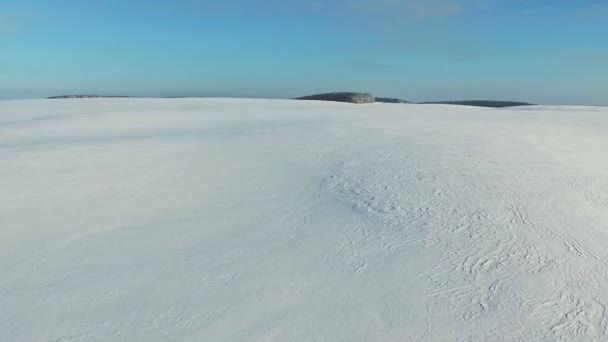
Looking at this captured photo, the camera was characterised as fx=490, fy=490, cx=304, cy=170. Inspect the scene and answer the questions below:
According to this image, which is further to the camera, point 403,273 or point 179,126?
point 179,126

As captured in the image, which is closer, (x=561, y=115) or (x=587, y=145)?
(x=587, y=145)

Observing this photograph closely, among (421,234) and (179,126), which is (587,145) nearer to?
(421,234)

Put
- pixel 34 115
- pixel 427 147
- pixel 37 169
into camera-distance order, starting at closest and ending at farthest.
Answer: pixel 37 169 → pixel 427 147 → pixel 34 115

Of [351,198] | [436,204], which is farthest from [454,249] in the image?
[351,198]

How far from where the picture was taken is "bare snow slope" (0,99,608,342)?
2783 mm

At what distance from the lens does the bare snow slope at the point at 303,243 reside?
9.13 feet

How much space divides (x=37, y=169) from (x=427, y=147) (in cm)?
498

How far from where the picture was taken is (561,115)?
12.2m

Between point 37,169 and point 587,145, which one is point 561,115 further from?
point 37,169

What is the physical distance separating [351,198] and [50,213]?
272cm

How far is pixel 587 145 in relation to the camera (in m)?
7.75

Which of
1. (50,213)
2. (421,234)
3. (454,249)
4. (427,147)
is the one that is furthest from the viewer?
(427,147)

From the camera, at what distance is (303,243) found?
12.3ft

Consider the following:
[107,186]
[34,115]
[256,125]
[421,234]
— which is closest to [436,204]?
[421,234]
